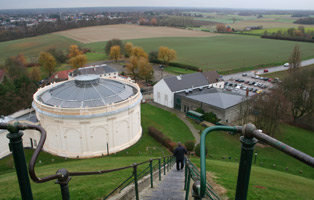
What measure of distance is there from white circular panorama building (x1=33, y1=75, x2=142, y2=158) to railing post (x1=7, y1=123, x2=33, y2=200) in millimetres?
25351

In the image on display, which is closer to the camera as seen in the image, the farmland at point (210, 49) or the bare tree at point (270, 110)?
the bare tree at point (270, 110)

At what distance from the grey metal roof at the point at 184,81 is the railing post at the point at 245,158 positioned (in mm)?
46091

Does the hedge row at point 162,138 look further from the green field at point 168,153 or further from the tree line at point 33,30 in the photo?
the tree line at point 33,30

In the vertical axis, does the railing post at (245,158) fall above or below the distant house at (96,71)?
above

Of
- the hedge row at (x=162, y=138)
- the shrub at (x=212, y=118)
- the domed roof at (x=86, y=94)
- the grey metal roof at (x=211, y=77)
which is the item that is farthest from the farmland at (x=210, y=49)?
the domed roof at (x=86, y=94)

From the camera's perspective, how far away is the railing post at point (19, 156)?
4363mm

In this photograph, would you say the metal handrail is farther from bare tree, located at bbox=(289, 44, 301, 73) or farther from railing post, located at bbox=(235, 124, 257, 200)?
bare tree, located at bbox=(289, 44, 301, 73)

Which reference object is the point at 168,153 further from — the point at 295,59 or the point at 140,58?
the point at 295,59

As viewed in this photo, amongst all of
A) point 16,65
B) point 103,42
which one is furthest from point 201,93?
point 103,42

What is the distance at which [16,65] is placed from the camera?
65750 mm

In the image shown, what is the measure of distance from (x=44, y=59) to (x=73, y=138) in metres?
53.6

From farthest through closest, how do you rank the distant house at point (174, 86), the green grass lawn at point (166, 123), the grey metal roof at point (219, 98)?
the distant house at point (174, 86) < the grey metal roof at point (219, 98) < the green grass lawn at point (166, 123)

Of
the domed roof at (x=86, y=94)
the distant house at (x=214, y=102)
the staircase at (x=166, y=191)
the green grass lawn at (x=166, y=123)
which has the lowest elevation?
the green grass lawn at (x=166, y=123)

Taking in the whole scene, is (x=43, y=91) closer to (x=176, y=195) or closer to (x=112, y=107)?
(x=112, y=107)
